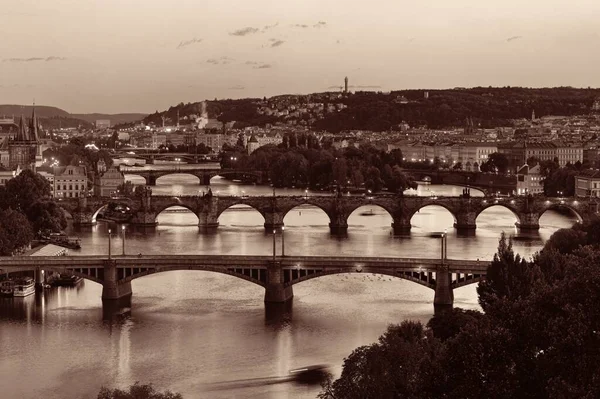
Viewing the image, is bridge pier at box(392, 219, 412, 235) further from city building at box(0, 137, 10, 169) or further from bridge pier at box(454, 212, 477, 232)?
city building at box(0, 137, 10, 169)

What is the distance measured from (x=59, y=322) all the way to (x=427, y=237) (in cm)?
1801

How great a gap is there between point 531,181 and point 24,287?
37561 millimetres

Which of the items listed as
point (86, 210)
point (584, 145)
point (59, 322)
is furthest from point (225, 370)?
point (584, 145)

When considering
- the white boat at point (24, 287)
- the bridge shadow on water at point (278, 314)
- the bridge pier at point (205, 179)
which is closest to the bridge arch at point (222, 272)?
the bridge shadow on water at point (278, 314)

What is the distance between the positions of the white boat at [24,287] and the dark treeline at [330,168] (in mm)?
29935

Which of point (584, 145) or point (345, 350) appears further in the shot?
point (584, 145)

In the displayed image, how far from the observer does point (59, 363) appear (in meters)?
21.2

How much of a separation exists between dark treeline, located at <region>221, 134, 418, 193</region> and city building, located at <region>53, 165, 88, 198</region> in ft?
40.6

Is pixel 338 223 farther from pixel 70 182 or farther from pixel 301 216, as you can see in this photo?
pixel 70 182

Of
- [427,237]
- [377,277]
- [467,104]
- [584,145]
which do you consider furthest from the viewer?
[467,104]

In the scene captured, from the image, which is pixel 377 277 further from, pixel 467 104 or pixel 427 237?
pixel 467 104

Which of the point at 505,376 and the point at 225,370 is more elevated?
the point at 505,376

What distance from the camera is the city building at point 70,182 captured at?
5141 cm

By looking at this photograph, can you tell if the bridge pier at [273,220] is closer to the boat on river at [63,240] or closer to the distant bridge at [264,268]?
the boat on river at [63,240]
